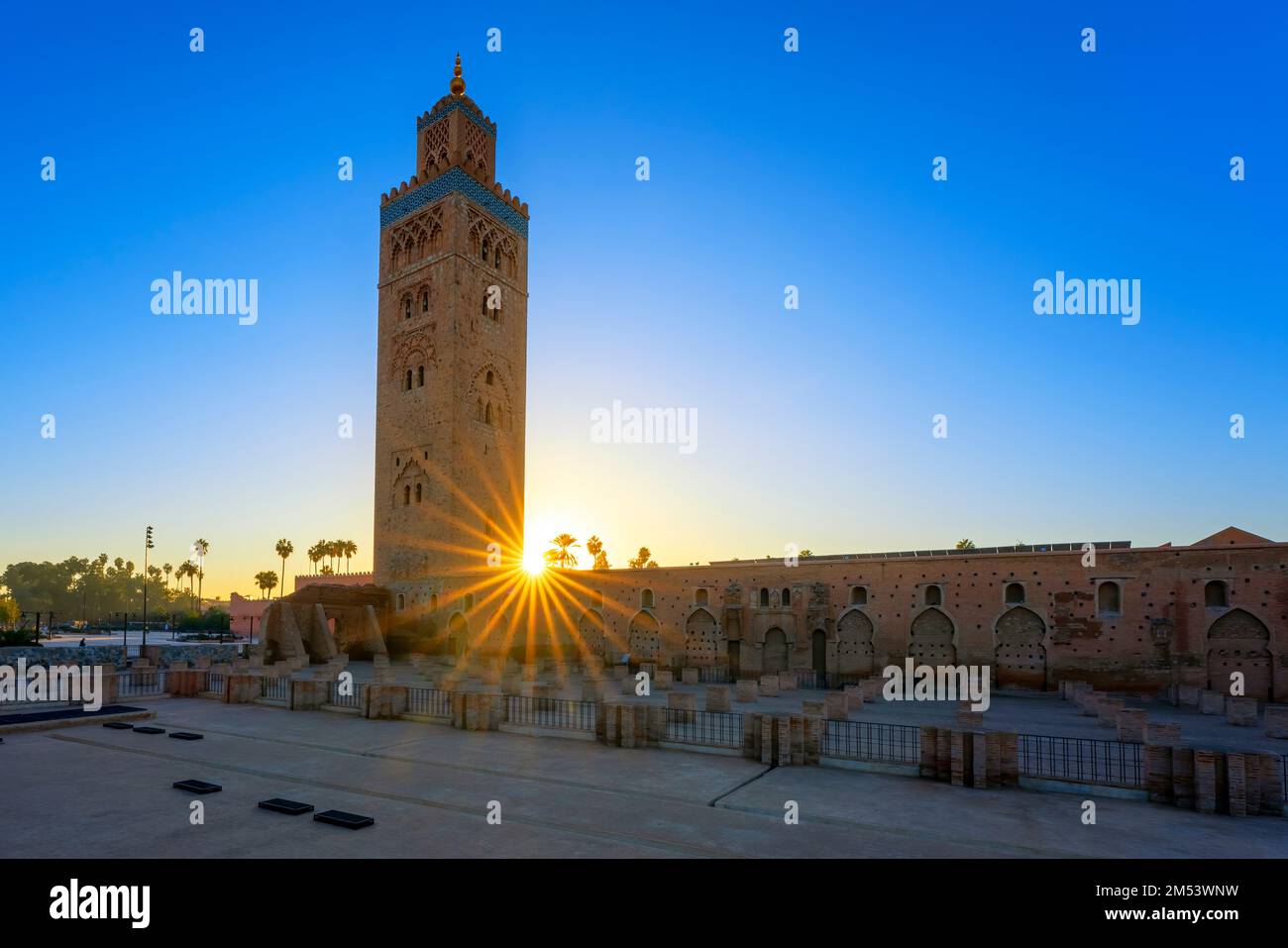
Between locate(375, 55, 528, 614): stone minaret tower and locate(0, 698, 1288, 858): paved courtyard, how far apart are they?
89.0 ft

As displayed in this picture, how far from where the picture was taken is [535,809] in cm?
912

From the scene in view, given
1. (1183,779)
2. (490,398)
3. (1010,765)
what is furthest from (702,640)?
(1183,779)

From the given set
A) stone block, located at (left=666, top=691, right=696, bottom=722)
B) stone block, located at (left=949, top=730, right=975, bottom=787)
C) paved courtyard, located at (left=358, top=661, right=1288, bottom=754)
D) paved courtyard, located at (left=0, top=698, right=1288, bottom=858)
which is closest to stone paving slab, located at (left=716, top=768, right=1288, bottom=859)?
paved courtyard, located at (left=0, top=698, right=1288, bottom=858)

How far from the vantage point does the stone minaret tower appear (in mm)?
40469

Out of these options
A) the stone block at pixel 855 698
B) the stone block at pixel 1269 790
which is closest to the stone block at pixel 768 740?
the stone block at pixel 1269 790

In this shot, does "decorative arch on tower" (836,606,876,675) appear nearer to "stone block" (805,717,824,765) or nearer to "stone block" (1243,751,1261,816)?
"stone block" (805,717,824,765)

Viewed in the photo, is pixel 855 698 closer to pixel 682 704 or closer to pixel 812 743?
pixel 682 704

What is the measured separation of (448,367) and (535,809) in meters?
34.7

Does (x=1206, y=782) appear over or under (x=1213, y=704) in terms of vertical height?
over
